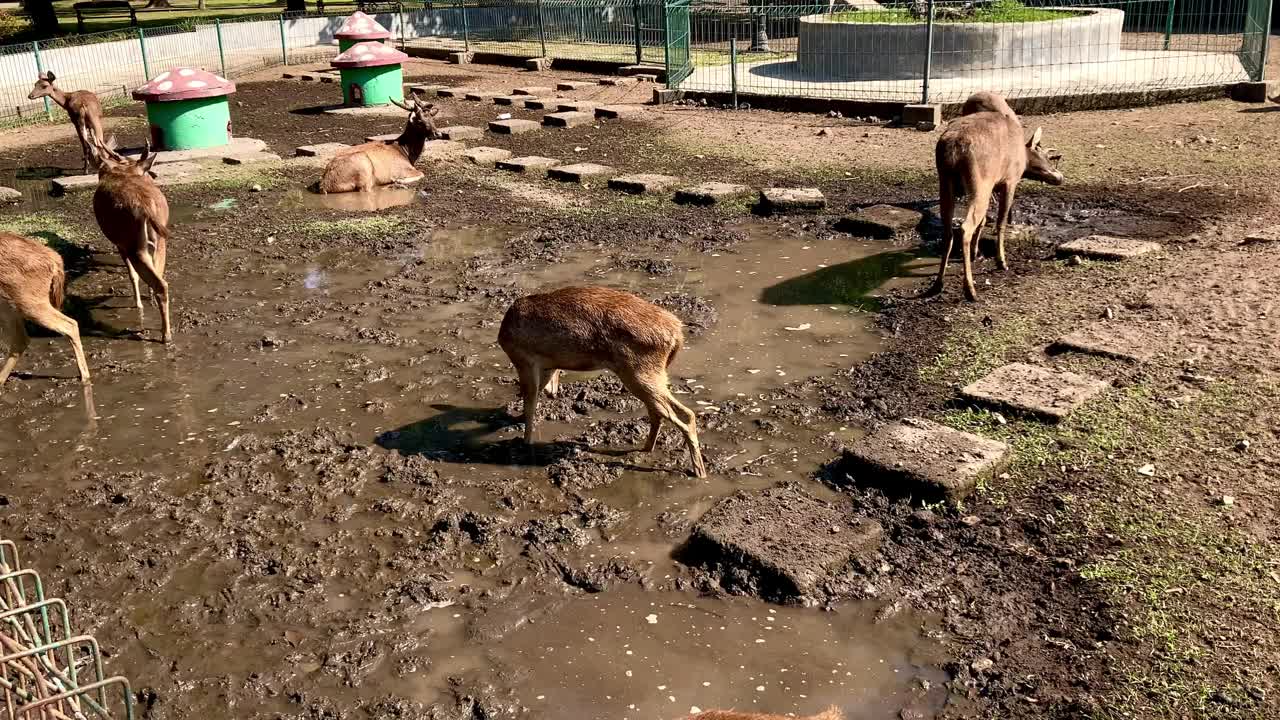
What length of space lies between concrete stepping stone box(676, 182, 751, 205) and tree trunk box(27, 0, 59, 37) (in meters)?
27.3

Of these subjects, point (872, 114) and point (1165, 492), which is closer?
point (1165, 492)

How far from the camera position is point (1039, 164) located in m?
10.9

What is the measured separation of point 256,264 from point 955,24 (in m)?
11.9

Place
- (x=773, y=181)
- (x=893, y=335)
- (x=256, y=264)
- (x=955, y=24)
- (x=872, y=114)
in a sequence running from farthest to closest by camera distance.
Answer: (x=955, y=24) < (x=872, y=114) < (x=773, y=181) < (x=256, y=264) < (x=893, y=335)

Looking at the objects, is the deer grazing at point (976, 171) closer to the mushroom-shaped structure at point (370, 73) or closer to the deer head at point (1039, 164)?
the deer head at point (1039, 164)

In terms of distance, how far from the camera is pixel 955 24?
17.6 m

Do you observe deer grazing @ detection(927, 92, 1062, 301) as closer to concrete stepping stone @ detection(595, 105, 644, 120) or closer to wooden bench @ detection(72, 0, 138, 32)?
concrete stepping stone @ detection(595, 105, 644, 120)

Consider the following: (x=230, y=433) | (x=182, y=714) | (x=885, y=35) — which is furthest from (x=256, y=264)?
(x=885, y=35)

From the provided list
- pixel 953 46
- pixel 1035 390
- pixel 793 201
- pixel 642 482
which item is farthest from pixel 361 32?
pixel 1035 390

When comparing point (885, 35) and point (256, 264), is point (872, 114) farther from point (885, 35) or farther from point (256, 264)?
point (256, 264)

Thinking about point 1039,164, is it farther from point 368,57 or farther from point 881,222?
point 368,57

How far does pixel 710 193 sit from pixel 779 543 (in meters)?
7.38

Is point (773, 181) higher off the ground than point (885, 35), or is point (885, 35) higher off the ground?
point (885, 35)

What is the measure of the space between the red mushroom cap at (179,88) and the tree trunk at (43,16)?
19.7 m
